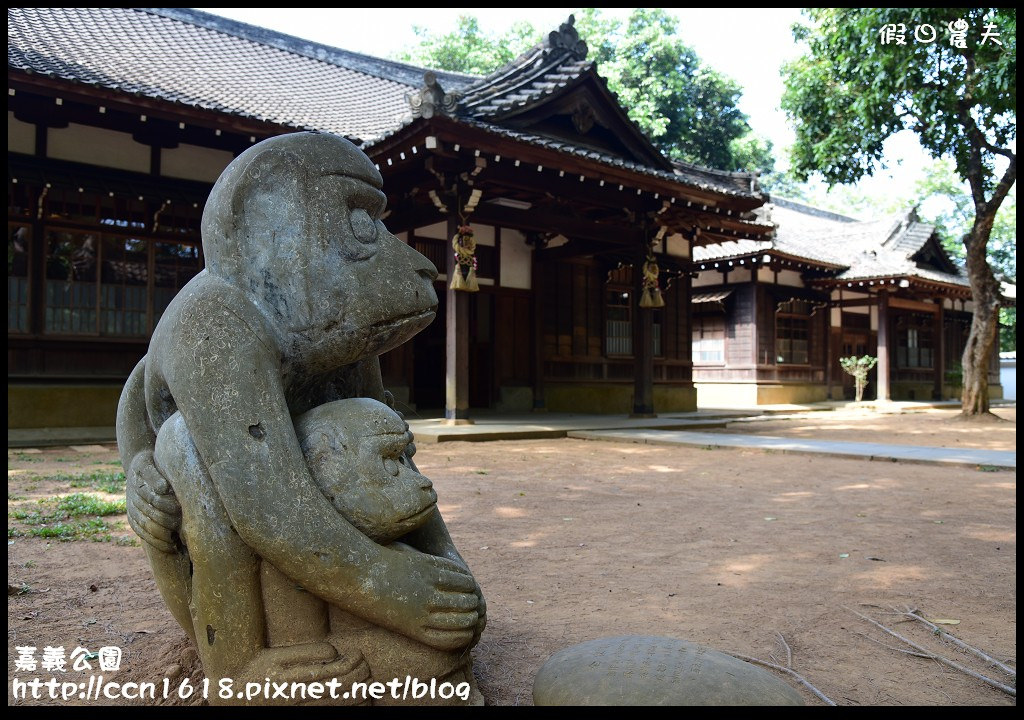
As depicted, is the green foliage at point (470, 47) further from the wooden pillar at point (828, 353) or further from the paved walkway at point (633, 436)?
the paved walkway at point (633, 436)

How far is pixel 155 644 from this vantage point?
8.16 ft

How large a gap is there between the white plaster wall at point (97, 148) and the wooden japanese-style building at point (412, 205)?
2 cm

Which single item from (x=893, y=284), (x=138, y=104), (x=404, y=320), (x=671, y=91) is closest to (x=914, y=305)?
(x=893, y=284)

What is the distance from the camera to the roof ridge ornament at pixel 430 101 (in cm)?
831

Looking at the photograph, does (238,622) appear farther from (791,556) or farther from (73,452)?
(73,452)

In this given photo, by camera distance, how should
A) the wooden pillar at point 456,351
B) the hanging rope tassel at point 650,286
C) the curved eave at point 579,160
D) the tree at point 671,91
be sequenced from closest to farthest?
the curved eave at point 579,160
the wooden pillar at point 456,351
the hanging rope tassel at point 650,286
the tree at point 671,91

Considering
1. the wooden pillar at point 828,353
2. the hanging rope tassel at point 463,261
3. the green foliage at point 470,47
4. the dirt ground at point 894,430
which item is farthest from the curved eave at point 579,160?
the green foliage at point 470,47

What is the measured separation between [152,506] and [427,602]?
0.78 metres

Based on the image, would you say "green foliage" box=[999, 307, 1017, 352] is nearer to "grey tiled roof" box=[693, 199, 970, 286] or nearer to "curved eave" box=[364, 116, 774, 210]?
"grey tiled roof" box=[693, 199, 970, 286]

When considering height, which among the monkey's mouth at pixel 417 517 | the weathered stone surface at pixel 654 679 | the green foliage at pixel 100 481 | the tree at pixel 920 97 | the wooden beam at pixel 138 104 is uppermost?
the tree at pixel 920 97

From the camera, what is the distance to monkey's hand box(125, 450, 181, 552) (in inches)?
72.1

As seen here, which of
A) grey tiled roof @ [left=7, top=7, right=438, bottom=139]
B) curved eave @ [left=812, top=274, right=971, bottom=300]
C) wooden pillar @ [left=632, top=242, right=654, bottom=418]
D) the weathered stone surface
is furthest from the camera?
curved eave @ [left=812, top=274, right=971, bottom=300]

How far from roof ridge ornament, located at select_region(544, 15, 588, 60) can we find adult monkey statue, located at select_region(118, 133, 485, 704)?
11299 mm

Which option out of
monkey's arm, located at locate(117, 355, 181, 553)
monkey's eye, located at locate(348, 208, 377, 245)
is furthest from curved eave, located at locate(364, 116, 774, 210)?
monkey's arm, located at locate(117, 355, 181, 553)
